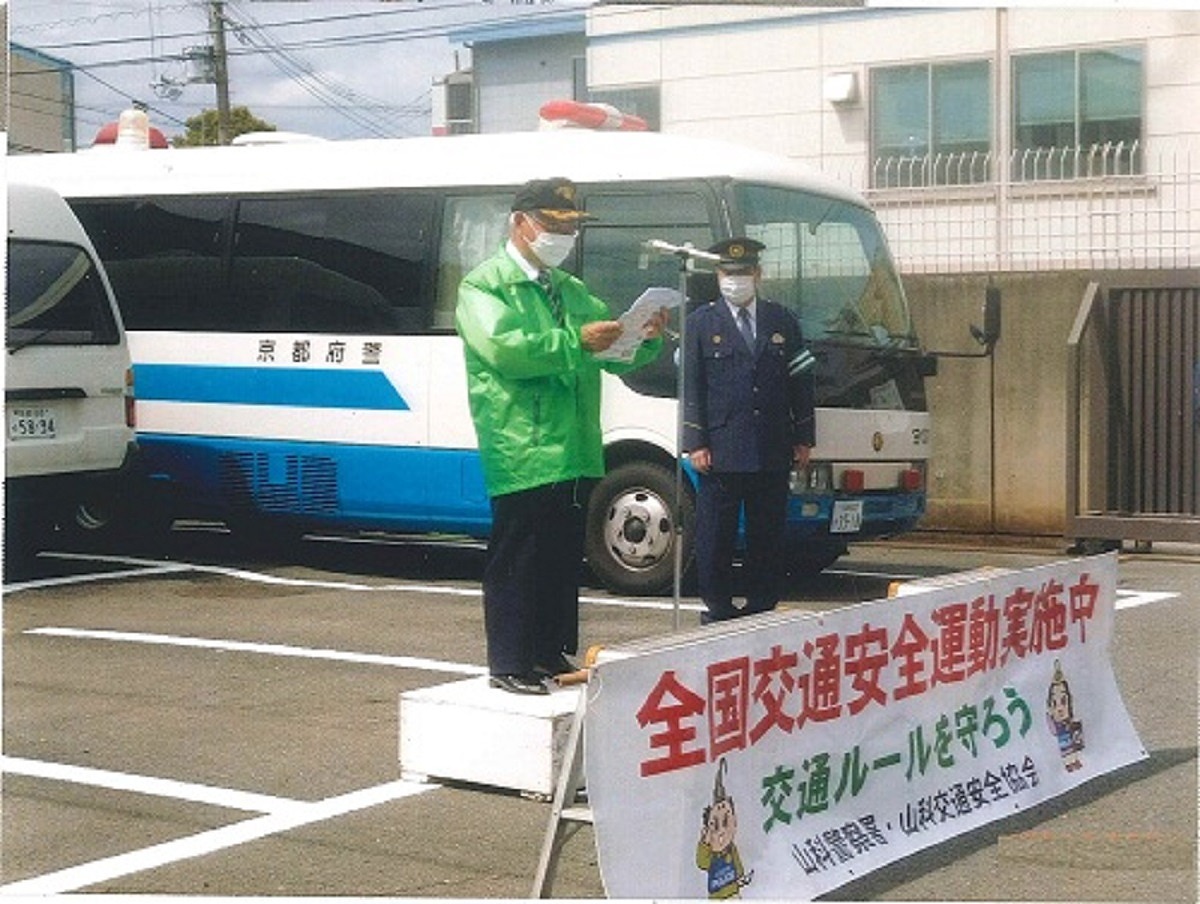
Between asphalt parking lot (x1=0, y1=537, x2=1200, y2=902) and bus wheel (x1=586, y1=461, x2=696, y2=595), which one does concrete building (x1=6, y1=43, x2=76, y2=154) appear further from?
bus wheel (x1=586, y1=461, x2=696, y2=595)

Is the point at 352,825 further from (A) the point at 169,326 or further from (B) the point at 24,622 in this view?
(A) the point at 169,326

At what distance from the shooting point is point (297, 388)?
973 centimetres

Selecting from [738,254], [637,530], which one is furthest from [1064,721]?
[637,530]

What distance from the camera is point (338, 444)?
958 centimetres

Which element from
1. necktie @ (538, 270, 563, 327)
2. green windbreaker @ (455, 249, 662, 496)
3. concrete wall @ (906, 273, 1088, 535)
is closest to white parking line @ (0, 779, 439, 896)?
green windbreaker @ (455, 249, 662, 496)

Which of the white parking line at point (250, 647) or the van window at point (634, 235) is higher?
the van window at point (634, 235)

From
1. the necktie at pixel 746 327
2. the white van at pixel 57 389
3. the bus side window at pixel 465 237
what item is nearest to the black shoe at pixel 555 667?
the necktie at pixel 746 327

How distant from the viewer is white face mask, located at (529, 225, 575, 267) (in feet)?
19.4

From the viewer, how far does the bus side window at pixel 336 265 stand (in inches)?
387

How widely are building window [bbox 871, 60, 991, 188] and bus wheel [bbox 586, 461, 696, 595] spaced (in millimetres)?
3313

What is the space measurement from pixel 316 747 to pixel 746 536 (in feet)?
7.80

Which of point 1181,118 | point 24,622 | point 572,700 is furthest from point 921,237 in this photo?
point 572,700

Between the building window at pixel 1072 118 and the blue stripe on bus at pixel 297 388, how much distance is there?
4765 mm

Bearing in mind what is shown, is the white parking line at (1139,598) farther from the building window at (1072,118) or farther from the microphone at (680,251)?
the building window at (1072,118)
